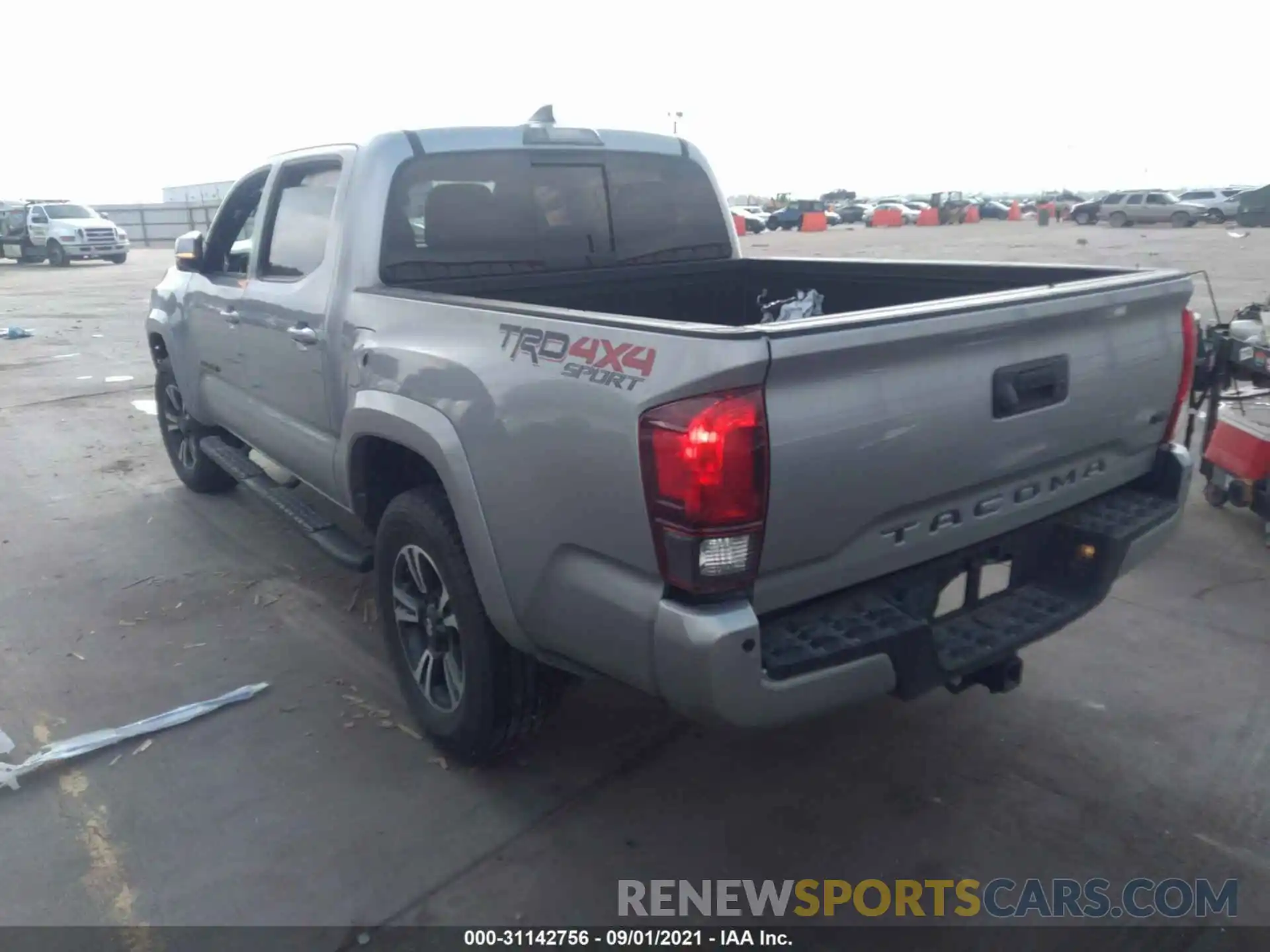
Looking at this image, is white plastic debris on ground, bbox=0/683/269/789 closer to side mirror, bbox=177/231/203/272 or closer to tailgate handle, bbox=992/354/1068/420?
side mirror, bbox=177/231/203/272

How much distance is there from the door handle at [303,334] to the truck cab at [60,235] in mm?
31481

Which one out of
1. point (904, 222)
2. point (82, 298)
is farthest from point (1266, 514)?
point (904, 222)

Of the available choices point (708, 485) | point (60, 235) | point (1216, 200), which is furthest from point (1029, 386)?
point (1216, 200)

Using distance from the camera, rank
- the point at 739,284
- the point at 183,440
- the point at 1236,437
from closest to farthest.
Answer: the point at 739,284 < the point at 1236,437 < the point at 183,440

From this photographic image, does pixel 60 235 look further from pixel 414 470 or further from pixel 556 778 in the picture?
pixel 556 778

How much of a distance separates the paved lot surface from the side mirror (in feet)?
5.47

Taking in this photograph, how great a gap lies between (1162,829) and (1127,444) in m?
1.20

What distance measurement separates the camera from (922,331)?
2.53 m

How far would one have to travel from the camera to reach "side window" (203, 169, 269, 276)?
5086 millimetres

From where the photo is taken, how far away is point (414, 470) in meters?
3.75

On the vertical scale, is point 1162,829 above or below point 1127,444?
below

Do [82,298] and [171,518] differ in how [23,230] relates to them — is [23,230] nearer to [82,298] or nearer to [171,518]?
[82,298]

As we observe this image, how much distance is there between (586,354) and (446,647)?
1.40m

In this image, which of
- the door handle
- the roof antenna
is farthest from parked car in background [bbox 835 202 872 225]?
the door handle
